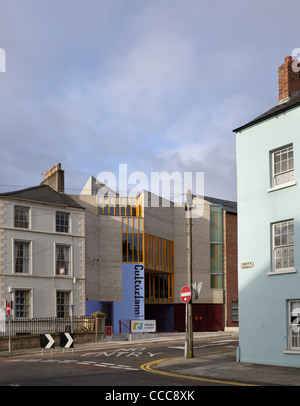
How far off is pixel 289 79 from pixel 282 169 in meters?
5.37

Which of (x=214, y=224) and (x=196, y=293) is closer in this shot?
(x=196, y=293)

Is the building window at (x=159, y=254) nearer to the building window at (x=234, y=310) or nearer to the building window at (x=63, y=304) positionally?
the building window at (x=234, y=310)

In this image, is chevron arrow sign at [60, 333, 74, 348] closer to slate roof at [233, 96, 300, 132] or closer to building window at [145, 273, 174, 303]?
slate roof at [233, 96, 300, 132]

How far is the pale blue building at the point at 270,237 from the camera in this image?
2097 cm

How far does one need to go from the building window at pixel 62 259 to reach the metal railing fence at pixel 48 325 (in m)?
4.22

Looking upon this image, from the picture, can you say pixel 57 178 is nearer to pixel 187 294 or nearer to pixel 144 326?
pixel 144 326

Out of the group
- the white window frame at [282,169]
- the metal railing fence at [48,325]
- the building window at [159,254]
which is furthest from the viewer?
the building window at [159,254]

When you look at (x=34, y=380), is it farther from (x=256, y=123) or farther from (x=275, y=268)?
(x=256, y=123)

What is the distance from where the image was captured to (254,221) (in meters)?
22.9

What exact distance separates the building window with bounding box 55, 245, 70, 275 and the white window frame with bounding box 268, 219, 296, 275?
2542 centimetres

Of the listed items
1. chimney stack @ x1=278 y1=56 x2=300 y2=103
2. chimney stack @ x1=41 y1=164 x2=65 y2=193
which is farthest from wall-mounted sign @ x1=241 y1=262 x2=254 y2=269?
chimney stack @ x1=41 y1=164 x2=65 y2=193

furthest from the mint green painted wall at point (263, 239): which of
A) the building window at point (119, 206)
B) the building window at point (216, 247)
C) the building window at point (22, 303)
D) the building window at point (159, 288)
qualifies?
the building window at point (216, 247)

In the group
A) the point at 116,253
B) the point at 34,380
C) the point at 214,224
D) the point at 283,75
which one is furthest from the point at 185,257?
the point at 34,380

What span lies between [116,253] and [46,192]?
11.0 meters
